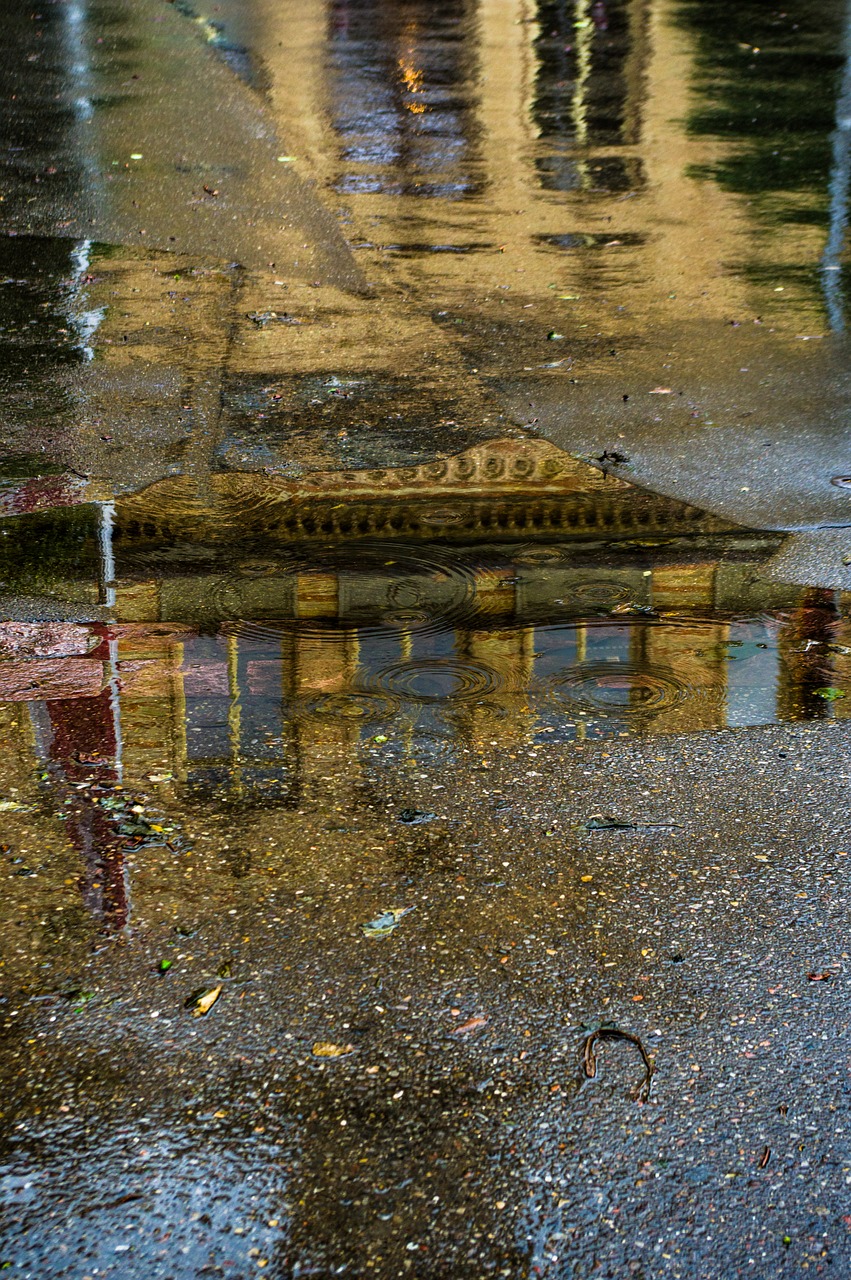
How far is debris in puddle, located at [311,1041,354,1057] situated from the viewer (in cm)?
307

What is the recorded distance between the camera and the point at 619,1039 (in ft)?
10.2

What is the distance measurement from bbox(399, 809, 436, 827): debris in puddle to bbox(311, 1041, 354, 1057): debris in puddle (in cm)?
93

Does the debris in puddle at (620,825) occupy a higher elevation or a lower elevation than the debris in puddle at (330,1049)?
lower

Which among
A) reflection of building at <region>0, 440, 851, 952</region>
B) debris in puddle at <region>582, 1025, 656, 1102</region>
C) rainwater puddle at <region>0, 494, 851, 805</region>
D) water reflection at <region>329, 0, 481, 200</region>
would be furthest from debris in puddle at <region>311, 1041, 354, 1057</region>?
water reflection at <region>329, 0, 481, 200</region>

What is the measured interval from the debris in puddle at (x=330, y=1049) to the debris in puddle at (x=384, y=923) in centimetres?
39

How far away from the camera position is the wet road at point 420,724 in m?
2.78

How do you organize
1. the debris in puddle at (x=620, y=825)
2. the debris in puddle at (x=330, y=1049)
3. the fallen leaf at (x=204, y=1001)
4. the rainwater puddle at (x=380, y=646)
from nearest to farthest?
the debris in puddle at (x=330, y=1049)
the fallen leaf at (x=204, y=1001)
the debris in puddle at (x=620, y=825)
the rainwater puddle at (x=380, y=646)

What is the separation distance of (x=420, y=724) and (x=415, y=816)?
603mm

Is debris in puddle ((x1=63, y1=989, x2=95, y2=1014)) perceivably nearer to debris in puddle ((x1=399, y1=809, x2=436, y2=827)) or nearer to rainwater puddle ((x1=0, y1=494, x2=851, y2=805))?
rainwater puddle ((x1=0, y1=494, x2=851, y2=805))

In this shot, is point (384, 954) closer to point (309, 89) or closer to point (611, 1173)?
point (611, 1173)

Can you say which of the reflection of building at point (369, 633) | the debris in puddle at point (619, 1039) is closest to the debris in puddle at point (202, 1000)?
the reflection of building at point (369, 633)

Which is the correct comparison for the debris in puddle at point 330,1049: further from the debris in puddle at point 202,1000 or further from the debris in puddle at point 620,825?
the debris in puddle at point 620,825

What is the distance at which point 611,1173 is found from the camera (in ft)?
9.04

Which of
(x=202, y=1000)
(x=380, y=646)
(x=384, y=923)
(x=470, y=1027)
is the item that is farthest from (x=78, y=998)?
(x=380, y=646)
